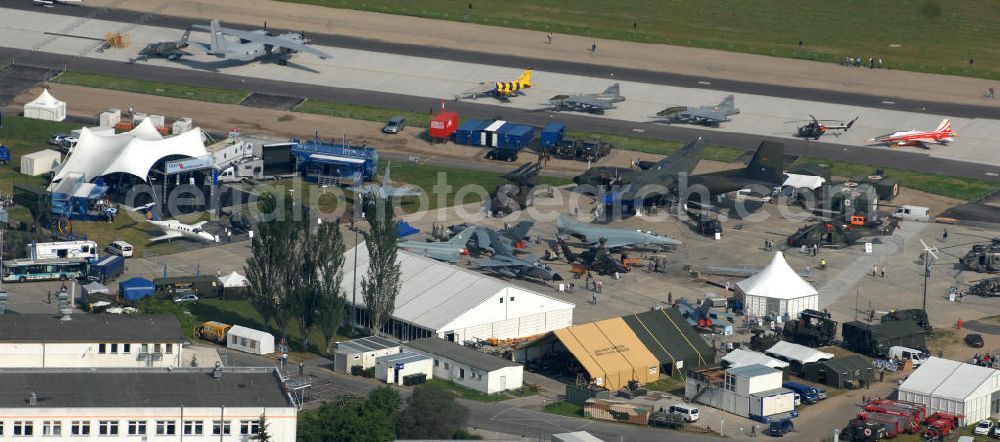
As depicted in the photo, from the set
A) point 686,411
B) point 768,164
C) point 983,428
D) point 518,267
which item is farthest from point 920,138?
point 686,411

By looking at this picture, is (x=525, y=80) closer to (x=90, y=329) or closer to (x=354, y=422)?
(x=90, y=329)

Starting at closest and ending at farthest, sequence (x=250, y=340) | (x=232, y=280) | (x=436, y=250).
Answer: (x=250, y=340) → (x=232, y=280) → (x=436, y=250)

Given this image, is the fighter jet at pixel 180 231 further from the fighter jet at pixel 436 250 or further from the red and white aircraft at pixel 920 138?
the red and white aircraft at pixel 920 138

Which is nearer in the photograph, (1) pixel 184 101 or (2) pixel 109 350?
(2) pixel 109 350

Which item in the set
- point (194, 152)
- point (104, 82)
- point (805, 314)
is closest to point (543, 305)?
point (805, 314)

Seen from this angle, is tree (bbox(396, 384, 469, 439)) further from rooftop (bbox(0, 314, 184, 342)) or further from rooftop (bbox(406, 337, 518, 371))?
rooftop (bbox(0, 314, 184, 342))

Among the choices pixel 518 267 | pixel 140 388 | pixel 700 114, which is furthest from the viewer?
pixel 700 114

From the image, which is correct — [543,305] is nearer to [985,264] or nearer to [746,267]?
[746,267]
